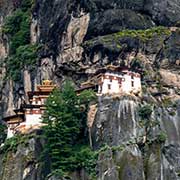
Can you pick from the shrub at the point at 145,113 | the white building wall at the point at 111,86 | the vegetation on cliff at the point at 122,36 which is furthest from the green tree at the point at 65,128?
the vegetation on cliff at the point at 122,36

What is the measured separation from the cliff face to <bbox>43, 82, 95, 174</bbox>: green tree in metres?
1.48

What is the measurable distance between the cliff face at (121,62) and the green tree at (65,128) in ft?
4.86

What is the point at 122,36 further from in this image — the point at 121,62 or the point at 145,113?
the point at 145,113

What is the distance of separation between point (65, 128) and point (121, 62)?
8.67 m

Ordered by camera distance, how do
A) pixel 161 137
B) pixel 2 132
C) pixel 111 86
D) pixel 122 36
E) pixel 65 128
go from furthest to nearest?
pixel 2 132, pixel 122 36, pixel 111 86, pixel 65 128, pixel 161 137

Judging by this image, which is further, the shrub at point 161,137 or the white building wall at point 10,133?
the white building wall at point 10,133

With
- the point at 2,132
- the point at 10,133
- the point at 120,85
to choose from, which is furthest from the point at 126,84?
the point at 2,132

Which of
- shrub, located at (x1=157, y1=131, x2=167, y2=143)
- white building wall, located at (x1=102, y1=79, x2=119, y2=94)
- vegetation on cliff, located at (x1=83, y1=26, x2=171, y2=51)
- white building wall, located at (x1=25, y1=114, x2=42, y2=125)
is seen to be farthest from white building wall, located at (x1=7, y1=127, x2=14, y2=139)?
shrub, located at (x1=157, y1=131, x2=167, y2=143)

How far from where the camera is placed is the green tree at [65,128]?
190ft

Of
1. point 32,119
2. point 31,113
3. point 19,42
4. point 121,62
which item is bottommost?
point 32,119

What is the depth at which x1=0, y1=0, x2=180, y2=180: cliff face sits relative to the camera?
5697cm

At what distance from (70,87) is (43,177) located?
24.5 feet

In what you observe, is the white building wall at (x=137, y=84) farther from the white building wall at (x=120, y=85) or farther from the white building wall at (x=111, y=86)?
the white building wall at (x=111, y=86)

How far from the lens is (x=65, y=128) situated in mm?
59219
